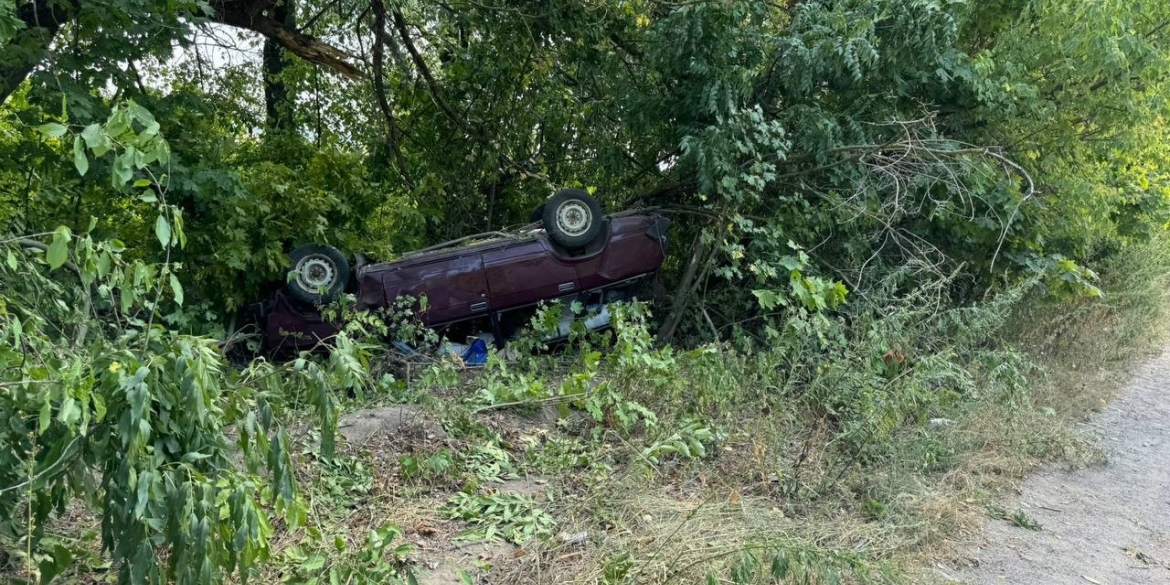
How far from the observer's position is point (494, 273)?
8141mm

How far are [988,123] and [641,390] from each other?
457 cm

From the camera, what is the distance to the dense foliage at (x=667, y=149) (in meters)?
6.61

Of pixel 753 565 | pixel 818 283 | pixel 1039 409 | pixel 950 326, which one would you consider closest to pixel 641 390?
pixel 818 283

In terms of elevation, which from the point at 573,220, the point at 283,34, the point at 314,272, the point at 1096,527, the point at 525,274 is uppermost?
the point at 283,34

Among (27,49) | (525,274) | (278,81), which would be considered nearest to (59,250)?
(27,49)

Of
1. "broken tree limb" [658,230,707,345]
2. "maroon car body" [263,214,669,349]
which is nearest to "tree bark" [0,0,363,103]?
"maroon car body" [263,214,669,349]

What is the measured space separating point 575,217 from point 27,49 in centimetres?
444

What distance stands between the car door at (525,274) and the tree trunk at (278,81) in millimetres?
3292

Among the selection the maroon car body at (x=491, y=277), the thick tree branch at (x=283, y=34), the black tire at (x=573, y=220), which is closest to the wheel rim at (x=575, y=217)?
the black tire at (x=573, y=220)

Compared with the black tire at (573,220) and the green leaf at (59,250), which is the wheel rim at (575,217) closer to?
the black tire at (573,220)

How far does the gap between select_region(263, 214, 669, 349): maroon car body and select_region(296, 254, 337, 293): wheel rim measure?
8.8 inches

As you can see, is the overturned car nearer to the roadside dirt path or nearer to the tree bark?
the tree bark

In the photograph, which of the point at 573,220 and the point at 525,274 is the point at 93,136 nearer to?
the point at 525,274

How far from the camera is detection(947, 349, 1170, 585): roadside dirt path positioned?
4.92 m
